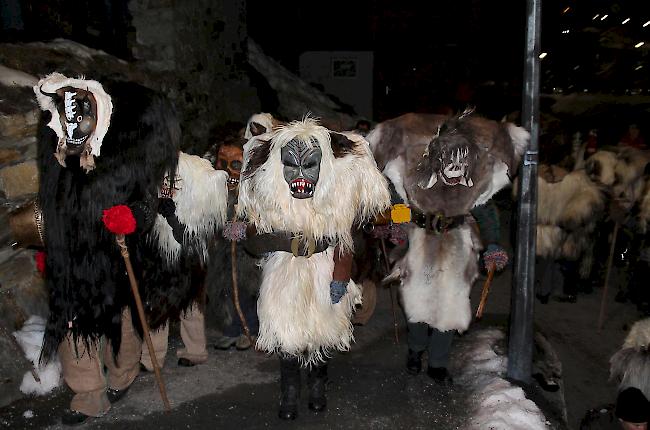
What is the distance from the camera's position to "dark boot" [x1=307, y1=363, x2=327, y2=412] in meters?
4.37

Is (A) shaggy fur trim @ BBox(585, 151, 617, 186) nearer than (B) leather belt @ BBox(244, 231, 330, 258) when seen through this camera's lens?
No

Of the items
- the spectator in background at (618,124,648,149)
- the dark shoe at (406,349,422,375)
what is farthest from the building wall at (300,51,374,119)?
the dark shoe at (406,349,422,375)

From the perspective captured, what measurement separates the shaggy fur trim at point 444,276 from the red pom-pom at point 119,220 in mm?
2223

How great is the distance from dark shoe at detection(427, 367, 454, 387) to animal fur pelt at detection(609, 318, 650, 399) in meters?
1.27

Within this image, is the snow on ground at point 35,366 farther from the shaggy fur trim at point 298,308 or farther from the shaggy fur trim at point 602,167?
the shaggy fur trim at point 602,167

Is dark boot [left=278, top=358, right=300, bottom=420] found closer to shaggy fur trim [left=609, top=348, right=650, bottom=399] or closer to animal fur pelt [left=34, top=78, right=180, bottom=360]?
animal fur pelt [left=34, top=78, right=180, bottom=360]

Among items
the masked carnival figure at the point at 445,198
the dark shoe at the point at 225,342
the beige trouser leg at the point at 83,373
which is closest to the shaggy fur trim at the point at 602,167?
the masked carnival figure at the point at 445,198

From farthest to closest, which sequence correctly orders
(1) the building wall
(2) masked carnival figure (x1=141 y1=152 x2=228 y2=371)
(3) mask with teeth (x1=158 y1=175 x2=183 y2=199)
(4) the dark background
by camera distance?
(1) the building wall
(4) the dark background
(2) masked carnival figure (x1=141 y1=152 x2=228 y2=371)
(3) mask with teeth (x1=158 y1=175 x2=183 y2=199)

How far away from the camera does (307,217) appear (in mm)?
3869

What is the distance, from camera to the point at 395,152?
4684 mm

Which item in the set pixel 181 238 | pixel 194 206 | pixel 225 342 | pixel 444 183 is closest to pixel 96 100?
pixel 194 206

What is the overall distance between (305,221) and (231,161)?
1.51 metres

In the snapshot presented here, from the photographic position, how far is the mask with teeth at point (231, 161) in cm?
505

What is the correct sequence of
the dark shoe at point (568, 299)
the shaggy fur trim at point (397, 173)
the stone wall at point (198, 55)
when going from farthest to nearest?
the stone wall at point (198, 55) → the dark shoe at point (568, 299) → the shaggy fur trim at point (397, 173)
